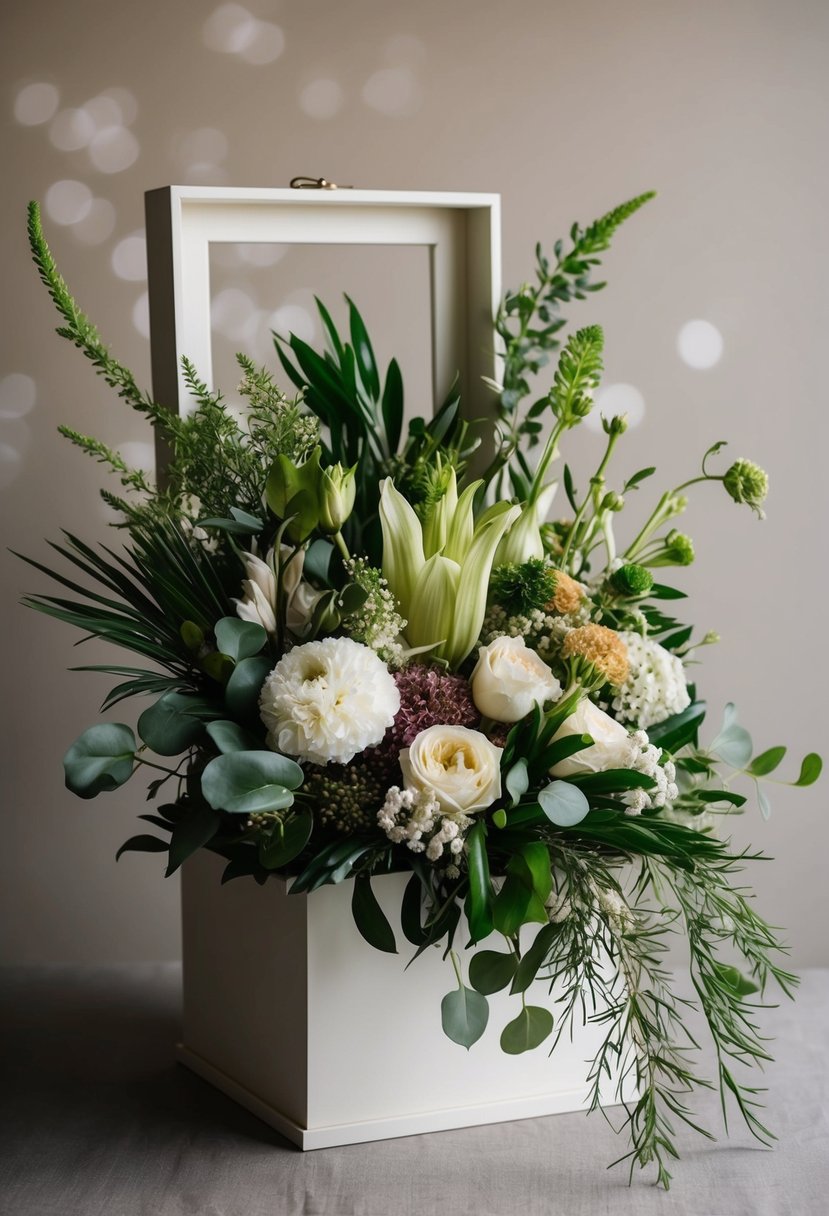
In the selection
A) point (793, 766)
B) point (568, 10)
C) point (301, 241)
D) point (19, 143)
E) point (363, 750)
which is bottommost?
point (793, 766)

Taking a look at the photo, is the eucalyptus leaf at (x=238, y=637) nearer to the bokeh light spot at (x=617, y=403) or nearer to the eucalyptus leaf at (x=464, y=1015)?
the eucalyptus leaf at (x=464, y=1015)

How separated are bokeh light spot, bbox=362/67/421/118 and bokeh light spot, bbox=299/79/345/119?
0.09 feet

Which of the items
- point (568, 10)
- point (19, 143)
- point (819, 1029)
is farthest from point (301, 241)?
point (819, 1029)

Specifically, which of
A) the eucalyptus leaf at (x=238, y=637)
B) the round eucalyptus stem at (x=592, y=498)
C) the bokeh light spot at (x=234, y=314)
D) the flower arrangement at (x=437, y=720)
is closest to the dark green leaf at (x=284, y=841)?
the flower arrangement at (x=437, y=720)

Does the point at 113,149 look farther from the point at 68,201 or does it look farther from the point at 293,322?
the point at 293,322

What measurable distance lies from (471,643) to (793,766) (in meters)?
0.56

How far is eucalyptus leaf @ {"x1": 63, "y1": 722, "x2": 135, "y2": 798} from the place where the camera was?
2.48 feet

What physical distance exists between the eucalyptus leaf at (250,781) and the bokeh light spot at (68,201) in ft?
2.13

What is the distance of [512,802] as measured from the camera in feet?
2.58

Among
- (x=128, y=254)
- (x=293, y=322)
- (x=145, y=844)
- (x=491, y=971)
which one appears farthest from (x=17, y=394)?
(x=491, y=971)

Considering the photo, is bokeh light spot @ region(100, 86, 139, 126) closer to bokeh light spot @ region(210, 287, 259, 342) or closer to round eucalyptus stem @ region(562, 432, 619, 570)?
bokeh light spot @ region(210, 287, 259, 342)

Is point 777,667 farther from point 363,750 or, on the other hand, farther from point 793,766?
point 363,750

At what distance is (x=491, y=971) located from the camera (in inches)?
30.7

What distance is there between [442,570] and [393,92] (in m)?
0.58
